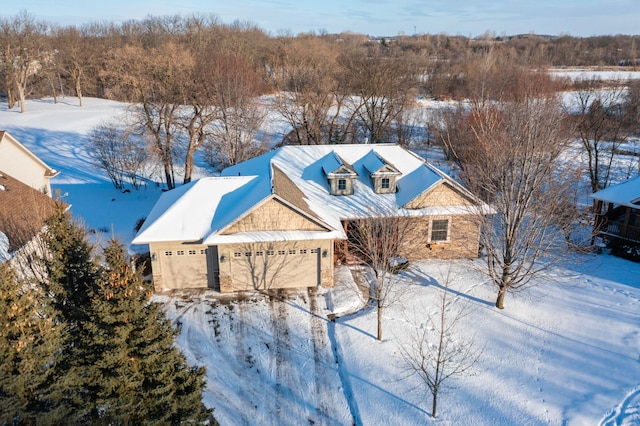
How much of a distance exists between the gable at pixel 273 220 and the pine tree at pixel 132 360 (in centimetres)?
805

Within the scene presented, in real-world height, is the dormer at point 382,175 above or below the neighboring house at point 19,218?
above

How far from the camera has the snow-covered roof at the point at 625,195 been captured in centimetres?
2300

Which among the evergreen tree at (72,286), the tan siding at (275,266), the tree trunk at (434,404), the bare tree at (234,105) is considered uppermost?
the bare tree at (234,105)

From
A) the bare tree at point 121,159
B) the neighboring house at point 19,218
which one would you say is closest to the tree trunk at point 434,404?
the neighboring house at point 19,218

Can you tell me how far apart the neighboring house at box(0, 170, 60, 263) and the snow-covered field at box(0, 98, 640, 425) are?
5.75 meters

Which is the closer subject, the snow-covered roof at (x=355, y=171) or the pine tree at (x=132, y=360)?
the pine tree at (x=132, y=360)

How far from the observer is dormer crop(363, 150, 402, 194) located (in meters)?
23.6

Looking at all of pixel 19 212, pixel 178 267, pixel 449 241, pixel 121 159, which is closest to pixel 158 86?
pixel 121 159

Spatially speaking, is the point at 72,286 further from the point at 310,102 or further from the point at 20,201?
the point at 310,102

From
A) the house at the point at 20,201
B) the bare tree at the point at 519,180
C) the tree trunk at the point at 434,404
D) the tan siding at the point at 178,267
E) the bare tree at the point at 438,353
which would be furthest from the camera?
the tan siding at the point at 178,267

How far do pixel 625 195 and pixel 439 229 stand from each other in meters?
9.88

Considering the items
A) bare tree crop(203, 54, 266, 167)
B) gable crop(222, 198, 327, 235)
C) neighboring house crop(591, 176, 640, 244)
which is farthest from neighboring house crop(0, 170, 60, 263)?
neighboring house crop(591, 176, 640, 244)

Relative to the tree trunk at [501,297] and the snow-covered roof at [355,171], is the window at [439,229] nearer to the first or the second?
the snow-covered roof at [355,171]

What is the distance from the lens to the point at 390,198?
2369 centimetres
